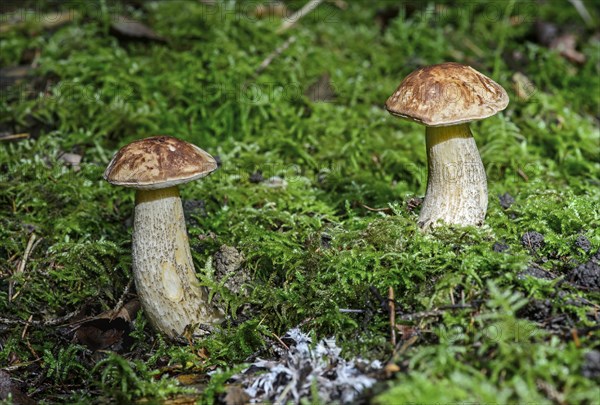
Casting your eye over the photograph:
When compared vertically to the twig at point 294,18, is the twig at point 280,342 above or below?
below

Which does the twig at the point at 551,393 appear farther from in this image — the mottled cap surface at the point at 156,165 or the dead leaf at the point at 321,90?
the dead leaf at the point at 321,90

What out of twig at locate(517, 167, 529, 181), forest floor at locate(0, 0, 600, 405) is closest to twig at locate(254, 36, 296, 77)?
forest floor at locate(0, 0, 600, 405)

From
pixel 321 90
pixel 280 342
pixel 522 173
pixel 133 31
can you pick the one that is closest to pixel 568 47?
pixel 522 173

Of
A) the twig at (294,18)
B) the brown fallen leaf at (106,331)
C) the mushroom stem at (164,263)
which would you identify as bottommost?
the brown fallen leaf at (106,331)

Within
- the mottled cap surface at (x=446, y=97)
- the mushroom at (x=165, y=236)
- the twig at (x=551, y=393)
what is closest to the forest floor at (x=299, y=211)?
the twig at (x=551, y=393)

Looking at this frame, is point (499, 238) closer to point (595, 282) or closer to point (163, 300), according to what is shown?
point (595, 282)

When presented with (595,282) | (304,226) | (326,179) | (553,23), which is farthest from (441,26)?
(595,282)

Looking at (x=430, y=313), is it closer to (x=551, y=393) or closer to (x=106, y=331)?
(x=551, y=393)
